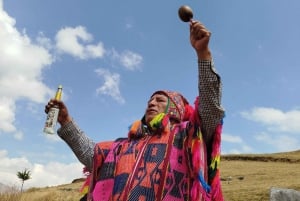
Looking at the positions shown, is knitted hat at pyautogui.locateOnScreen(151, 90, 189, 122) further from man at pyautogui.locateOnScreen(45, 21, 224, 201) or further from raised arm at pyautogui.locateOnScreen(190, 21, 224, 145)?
raised arm at pyautogui.locateOnScreen(190, 21, 224, 145)

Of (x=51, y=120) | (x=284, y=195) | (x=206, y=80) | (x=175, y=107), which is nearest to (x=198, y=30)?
A: (x=206, y=80)

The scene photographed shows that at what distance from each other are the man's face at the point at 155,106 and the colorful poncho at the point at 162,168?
101mm

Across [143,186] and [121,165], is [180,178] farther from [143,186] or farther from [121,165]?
[121,165]

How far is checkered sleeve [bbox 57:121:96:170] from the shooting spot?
11.8 ft

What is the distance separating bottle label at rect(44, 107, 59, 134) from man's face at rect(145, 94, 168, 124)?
27.2 inches

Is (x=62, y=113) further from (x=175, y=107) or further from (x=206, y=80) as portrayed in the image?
(x=206, y=80)

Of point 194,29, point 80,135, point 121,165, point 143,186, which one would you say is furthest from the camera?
point 80,135

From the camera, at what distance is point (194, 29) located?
2.94m

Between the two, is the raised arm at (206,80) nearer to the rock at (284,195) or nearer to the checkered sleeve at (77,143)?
the checkered sleeve at (77,143)

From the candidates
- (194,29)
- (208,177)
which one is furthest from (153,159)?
(194,29)

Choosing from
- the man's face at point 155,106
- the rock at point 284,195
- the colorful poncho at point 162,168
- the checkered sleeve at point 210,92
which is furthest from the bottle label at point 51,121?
the rock at point 284,195

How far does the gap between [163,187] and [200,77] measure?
77 centimetres

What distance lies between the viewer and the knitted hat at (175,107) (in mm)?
3611

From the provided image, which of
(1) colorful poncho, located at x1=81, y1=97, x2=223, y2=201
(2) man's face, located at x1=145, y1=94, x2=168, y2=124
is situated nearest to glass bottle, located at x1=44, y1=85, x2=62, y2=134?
(1) colorful poncho, located at x1=81, y1=97, x2=223, y2=201
